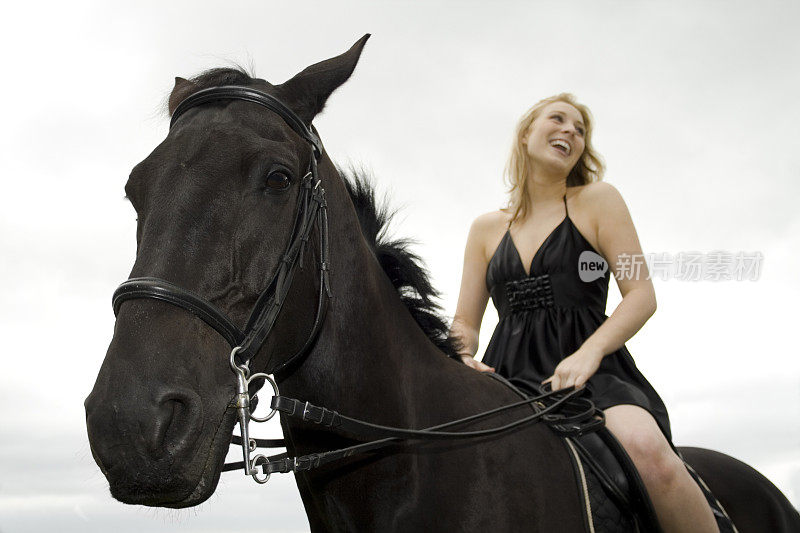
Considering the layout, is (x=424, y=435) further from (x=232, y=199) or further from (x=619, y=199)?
(x=619, y=199)

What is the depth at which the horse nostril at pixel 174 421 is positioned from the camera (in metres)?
1.96

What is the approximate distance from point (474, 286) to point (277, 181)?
83.2 inches

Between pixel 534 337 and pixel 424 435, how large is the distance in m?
1.30

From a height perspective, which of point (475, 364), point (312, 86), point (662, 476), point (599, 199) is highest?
point (312, 86)

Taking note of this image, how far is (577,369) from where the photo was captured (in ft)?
11.1

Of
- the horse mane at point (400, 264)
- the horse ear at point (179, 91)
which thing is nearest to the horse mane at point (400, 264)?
the horse mane at point (400, 264)

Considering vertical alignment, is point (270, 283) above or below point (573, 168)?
below

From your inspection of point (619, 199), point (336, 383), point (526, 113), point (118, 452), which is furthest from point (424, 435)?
point (526, 113)

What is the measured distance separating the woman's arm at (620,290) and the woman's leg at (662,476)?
0.32 m

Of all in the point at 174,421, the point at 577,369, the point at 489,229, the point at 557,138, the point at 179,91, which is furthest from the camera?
the point at 489,229

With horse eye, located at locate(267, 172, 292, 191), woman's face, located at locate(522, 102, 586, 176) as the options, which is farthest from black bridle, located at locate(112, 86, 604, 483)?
woman's face, located at locate(522, 102, 586, 176)

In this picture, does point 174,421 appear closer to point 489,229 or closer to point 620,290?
point 620,290

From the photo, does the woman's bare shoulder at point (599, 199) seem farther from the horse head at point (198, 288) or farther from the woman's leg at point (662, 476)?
the horse head at point (198, 288)

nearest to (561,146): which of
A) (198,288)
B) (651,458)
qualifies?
(651,458)
